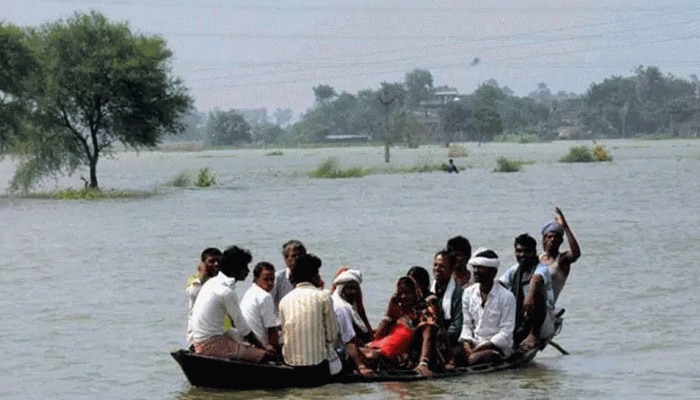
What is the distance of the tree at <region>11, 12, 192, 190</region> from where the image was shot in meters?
61.4

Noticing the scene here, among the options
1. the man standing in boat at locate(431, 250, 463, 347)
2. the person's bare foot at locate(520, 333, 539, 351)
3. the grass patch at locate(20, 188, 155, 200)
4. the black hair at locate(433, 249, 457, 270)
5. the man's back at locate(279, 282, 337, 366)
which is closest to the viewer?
the man's back at locate(279, 282, 337, 366)

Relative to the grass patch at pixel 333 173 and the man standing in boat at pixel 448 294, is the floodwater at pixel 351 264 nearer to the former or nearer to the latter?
the man standing in boat at pixel 448 294

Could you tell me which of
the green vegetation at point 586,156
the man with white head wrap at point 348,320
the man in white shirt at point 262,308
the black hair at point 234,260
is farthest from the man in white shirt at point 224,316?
the green vegetation at point 586,156

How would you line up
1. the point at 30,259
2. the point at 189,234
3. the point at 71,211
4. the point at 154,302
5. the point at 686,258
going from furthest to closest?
the point at 71,211 → the point at 189,234 → the point at 30,259 → the point at 686,258 → the point at 154,302

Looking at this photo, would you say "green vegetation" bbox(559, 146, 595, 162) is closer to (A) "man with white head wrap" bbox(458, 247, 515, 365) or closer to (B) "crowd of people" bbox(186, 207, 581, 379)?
(B) "crowd of people" bbox(186, 207, 581, 379)

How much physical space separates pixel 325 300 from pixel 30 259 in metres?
22.5

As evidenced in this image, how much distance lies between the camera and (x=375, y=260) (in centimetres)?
3156

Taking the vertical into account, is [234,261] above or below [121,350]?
above

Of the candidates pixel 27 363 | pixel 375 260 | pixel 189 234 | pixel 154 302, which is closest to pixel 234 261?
pixel 27 363

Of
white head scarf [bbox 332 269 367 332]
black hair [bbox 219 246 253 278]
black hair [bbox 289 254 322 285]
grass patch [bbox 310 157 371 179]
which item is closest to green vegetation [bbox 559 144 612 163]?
grass patch [bbox 310 157 371 179]

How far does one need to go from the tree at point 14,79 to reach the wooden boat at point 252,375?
47042mm

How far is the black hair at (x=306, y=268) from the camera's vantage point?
46.1 ft

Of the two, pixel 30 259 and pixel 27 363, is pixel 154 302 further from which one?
pixel 30 259

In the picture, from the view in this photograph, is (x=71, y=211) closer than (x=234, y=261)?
No
